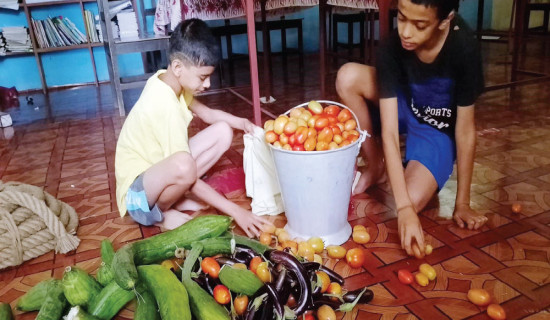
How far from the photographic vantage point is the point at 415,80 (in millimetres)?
1672

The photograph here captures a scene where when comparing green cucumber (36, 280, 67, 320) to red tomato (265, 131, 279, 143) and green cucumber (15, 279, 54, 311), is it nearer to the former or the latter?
green cucumber (15, 279, 54, 311)

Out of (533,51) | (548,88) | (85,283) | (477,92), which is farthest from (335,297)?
(533,51)

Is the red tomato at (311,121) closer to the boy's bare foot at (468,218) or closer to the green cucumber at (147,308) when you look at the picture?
the boy's bare foot at (468,218)

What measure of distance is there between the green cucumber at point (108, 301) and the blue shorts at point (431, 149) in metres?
1.17

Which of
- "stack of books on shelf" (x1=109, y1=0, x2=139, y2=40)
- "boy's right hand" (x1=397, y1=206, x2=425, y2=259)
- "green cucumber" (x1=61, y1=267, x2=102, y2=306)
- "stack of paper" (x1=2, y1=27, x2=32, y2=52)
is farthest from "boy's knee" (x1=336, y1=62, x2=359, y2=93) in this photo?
"stack of paper" (x1=2, y1=27, x2=32, y2=52)

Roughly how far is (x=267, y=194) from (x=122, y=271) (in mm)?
815

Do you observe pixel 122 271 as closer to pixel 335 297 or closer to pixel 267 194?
pixel 335 297

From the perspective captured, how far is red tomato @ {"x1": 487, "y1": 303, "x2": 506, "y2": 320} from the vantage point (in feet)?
3.80

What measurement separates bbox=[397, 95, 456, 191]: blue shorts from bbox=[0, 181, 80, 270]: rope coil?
4.46 feet

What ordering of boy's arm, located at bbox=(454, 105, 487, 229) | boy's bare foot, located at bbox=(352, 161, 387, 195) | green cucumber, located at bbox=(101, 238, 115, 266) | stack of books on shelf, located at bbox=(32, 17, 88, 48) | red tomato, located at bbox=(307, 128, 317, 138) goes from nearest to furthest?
1. green cucumber, located at bbox=(101, 238, 115, 266)
2. red tomato, located at bbox=(307, 128, 317, 138)
3. boy's arm, located at bbox=(454, 105, 487, 229)
4. boy's bare foot, located at bbox=(352, 161, 387, 195)
5. stack of books on shelf, located at bbox=(32, 17, 88, 48)

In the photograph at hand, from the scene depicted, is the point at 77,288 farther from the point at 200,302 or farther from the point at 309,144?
the point at 309,144

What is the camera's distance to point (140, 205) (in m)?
1.70

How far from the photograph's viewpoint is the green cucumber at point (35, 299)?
1264mm

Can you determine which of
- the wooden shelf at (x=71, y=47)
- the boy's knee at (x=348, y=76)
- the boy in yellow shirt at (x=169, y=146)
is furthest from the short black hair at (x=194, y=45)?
the wooden shelf at (x=71, y=47)
